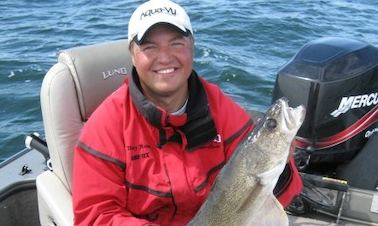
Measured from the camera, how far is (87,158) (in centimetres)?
280

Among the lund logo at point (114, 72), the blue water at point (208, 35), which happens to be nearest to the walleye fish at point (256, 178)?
the lund logo at point (114, 72)

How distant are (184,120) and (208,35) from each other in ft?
26.8

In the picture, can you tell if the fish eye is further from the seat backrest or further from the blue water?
the blue water

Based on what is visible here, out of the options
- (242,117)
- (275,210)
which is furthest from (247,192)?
(242,117)

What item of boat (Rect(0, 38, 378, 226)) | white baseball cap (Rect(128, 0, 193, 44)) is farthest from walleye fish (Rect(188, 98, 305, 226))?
boat (Rect(0, 38, 378, 226))

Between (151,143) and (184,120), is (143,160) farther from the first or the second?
(184,120)

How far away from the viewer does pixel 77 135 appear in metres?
3.39

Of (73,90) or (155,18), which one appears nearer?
(155,18)

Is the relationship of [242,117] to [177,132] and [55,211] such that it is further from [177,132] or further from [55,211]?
[55,211]

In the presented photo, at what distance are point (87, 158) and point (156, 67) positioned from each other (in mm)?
661

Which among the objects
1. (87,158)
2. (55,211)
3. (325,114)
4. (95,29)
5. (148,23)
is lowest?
(95,29)

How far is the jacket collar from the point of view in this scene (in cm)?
288

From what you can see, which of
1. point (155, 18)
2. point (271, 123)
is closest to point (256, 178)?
point (271, 123)

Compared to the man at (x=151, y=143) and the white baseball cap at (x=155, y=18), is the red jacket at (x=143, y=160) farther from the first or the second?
the white baseball cap at (x=155, y=18)
